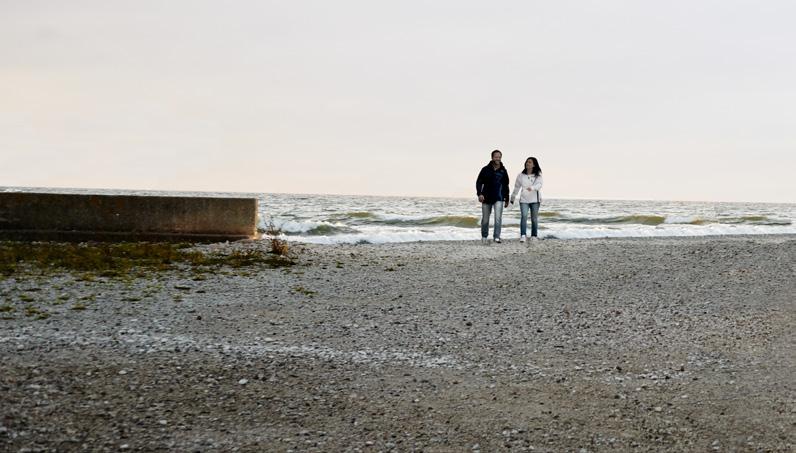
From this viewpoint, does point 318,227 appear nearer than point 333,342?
No

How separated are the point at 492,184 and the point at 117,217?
25.2 feet

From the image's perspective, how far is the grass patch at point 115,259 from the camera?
10359 mm

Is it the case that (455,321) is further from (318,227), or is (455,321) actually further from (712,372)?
(318,227)

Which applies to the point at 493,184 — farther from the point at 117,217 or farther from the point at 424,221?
the point at 424,221

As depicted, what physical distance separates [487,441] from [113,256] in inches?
345

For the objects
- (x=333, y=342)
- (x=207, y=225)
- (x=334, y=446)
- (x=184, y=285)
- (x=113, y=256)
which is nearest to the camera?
(x=334, y=446)

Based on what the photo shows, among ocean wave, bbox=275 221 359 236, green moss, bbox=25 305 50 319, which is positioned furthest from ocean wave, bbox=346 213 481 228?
green moss, bbox=25 305 50 319

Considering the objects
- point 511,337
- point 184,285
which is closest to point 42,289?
point 184,285

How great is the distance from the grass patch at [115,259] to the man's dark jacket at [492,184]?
527 cm

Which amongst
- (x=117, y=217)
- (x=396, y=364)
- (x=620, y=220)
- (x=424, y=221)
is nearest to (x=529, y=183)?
(x=117, y=217)

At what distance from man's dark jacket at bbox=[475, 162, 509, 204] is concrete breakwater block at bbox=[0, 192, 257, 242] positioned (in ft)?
16.5

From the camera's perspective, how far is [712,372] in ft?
20.1

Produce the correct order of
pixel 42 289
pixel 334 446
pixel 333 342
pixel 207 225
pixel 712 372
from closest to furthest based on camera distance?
1. pixel 334 446
2. pixel 712 372
3. pixel 333 342
4. pixel 42 289
5. pixel 207 225

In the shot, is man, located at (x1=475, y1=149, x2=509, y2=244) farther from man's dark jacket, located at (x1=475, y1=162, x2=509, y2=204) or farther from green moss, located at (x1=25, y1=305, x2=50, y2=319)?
green moss, located at (x1=25, y1=305, x2=50, y2=319)
